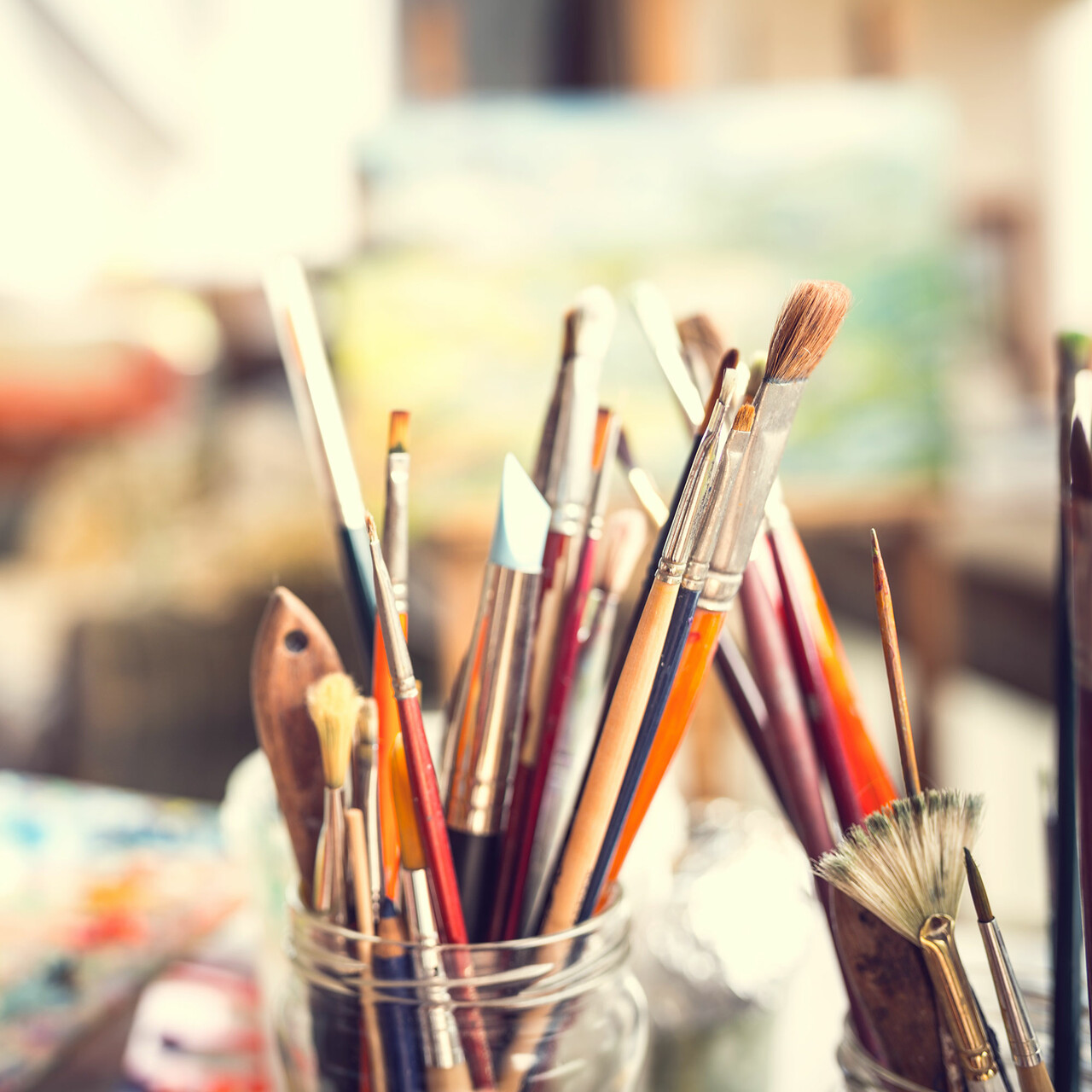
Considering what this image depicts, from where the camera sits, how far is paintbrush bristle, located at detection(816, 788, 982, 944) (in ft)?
0.49

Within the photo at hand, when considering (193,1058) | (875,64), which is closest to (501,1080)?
(193,1058)

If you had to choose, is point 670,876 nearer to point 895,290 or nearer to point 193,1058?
point 193,1058

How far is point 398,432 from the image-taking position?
0.17 meters

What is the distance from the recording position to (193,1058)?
274mm

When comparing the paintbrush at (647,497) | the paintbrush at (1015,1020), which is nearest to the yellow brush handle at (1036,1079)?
the paintbrush at (1015,1020)

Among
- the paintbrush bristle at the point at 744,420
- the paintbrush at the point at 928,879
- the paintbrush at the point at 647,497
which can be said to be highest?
the paintbrush bristle at the point at 744,420

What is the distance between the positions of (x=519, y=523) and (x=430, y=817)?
0.16ft

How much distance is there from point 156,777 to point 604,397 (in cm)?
55

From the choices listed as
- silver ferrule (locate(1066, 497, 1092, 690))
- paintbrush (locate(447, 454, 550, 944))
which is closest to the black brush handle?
paintbrush (locate(447, 454, 550, 944))

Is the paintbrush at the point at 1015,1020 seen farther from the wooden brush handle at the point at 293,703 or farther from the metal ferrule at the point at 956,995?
the wooden brush handle at the point at 293,703

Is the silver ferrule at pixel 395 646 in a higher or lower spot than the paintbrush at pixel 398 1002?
higher

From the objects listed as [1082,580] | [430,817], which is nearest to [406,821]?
[430,817]

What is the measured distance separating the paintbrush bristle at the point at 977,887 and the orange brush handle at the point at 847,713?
3cm

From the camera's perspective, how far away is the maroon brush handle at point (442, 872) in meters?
0.16
